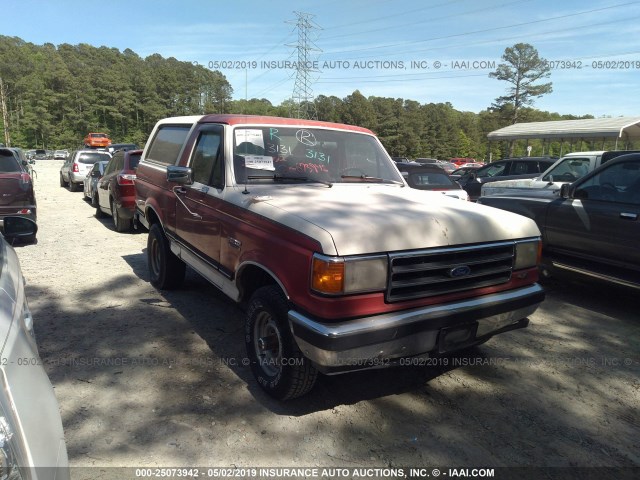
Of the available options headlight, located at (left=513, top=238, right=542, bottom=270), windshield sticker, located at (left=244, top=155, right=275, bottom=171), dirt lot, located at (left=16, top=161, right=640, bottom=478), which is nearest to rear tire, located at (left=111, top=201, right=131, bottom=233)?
dirt lot, located at (left=16, top=161, right=640, bottom=478)

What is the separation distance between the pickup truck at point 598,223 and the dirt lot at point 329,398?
2.04 ft

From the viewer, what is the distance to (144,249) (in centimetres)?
806

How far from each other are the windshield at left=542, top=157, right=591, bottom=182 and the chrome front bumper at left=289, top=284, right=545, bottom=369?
735 centimetres

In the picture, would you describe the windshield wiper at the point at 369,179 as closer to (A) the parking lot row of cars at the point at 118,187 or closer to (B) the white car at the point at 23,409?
(B) the white car at the point at 23,409

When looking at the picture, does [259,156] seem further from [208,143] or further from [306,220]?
[306,220]

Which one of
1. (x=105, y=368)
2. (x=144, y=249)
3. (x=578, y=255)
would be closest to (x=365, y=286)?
(x=105, y=368)

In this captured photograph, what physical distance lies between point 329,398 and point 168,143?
3.81 m

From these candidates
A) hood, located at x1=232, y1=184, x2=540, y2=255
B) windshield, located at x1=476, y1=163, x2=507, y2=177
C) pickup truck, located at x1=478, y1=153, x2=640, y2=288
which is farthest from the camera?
windshield, located at x1=476, y1=163, x2=507, y2=177

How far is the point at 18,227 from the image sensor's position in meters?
2.58

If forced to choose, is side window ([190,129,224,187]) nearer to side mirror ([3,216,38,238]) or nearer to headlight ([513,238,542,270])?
side mirror ([3,216,38,238])

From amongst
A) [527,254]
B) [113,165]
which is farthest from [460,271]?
[113,165]

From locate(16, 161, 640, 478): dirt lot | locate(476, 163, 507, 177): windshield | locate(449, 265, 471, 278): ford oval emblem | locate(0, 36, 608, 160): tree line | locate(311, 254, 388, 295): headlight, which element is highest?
locate(0, 36, 608, 160): tree line

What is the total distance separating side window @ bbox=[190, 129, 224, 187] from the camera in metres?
4.14

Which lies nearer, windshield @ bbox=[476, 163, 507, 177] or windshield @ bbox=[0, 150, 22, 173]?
windshield @ bbox=[0, 150, 22, 173]
